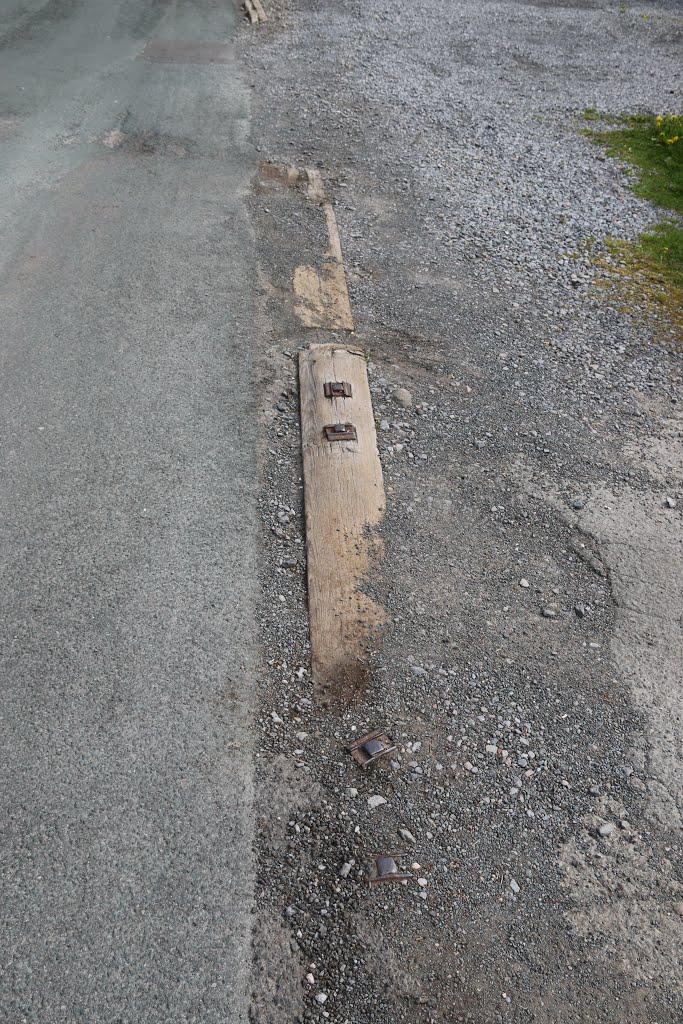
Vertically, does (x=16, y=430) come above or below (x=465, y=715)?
above

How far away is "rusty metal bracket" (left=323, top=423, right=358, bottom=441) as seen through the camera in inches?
195

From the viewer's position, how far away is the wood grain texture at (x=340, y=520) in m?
3.75

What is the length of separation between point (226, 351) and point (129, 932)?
3.78 m

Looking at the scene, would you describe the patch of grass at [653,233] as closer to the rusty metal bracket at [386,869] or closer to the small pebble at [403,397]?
the small pebble at [403,397]

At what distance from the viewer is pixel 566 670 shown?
3748 mm

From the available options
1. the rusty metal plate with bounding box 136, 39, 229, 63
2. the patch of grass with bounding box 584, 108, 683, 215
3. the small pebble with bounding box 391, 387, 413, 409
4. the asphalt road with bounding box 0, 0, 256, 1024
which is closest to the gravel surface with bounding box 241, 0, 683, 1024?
the small pebble with bounding box 391, 387, 413, 409

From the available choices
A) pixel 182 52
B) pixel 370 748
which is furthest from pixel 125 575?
pixel 182 52

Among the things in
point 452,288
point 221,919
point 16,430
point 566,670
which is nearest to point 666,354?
point 452,288

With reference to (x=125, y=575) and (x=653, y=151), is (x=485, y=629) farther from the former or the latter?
(x=653, y=151)

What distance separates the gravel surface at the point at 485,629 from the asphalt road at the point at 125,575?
0.63ft

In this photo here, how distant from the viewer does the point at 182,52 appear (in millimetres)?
10273

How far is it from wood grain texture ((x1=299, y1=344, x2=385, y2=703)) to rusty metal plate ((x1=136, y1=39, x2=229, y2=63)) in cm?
660

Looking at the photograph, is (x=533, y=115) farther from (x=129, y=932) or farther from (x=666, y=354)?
(x=129, y=932)

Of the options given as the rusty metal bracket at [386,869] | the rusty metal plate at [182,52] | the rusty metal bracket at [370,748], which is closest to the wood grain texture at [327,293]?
the rusty metal bracket at [370,748]
